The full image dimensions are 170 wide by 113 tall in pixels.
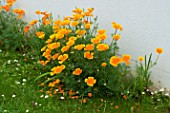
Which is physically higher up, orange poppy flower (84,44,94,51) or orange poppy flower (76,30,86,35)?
orange poppy flower (76,30,86,35)

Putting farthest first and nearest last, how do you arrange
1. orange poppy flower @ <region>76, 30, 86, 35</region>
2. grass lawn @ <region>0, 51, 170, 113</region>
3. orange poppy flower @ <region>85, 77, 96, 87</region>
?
orange poppy flower @ <region>76, 30, 86, 35</region>, grass lawn @ <region>0, 51, 170, 113</region>, orange poppy flower @ <region>85, 77, 96, 87</region>

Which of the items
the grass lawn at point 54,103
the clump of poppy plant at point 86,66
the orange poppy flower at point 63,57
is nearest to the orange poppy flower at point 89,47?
the clump of poppy plant at point 86,66

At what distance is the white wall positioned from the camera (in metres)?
3.65

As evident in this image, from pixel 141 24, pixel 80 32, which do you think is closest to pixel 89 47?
pixel 80 32

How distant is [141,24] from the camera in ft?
12.6

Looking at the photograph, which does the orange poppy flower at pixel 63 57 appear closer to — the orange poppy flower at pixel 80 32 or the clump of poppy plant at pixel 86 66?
the clump of poppy plant at pixel 86 66

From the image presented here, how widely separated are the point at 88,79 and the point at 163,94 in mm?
810

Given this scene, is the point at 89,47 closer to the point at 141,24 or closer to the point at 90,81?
the point at 90,81

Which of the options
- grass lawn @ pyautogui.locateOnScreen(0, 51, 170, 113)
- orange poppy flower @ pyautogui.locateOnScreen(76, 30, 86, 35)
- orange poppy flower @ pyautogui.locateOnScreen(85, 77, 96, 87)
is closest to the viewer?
orange poppy flower @ pyautogui.locateOnScreen(85, 77, 96, 87)

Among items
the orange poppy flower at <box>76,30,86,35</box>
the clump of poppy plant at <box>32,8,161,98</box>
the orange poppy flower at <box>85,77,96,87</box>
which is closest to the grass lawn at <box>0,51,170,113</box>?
the clump of poppy plant at <box>32,8,161,98</box>

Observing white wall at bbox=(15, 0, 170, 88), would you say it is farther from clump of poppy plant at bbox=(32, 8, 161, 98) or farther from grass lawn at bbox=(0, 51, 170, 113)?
grass lawn at bbox=(0, 51, 170, 113)

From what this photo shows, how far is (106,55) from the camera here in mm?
3682

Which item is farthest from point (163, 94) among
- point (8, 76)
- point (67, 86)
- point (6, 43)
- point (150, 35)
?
point (6, 43)

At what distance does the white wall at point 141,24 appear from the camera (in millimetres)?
3646
